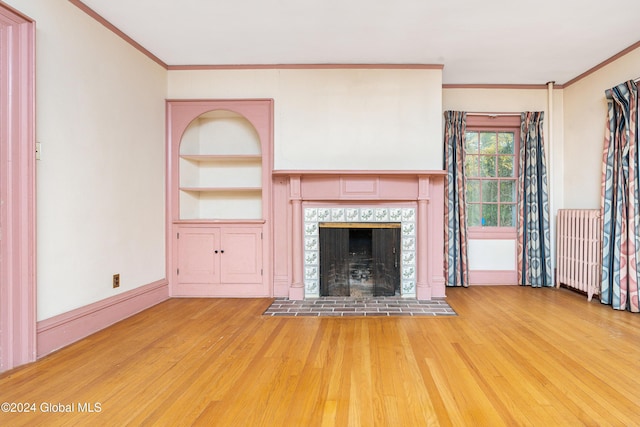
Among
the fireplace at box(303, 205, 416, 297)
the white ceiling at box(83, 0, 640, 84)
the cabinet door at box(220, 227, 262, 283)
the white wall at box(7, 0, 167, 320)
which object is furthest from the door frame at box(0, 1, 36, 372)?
the fireplace at box(303, 205, 416, 297)

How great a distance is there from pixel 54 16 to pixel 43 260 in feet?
5.69

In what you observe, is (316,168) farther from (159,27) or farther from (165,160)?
(159,27)

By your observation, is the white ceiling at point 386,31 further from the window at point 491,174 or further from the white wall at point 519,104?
the window at point 491,174

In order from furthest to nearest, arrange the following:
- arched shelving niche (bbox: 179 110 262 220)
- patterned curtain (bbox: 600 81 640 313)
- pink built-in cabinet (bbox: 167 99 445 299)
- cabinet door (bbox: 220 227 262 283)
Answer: arched shelving niche (bbox: 179 110 262 220), cabinet door (bbox: 220 227 262 283), pink built-in cabinet (bbox: 167 99 445 299), patterned curtain (bbox: 600 81 640 313)

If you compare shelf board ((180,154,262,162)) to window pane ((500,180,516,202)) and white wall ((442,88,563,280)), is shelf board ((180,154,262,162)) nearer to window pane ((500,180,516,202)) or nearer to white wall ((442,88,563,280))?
white wall ((442,88,563,280))

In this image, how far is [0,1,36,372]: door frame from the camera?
6.50ft

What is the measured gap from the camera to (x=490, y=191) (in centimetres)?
425

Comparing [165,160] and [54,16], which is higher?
[54,16]

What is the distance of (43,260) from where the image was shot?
2.20 m

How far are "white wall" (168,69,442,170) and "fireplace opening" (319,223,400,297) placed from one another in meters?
0.72

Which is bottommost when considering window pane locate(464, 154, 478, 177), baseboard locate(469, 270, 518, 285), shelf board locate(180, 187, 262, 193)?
baseboard locate(469, 270, 518, 285)

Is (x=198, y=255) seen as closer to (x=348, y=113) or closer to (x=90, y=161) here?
(x=90, y=161)

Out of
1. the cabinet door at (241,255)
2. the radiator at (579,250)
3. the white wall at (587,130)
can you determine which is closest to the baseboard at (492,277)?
the radiator at (579,250)

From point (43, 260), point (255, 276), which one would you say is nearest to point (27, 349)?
point (43, 260)
